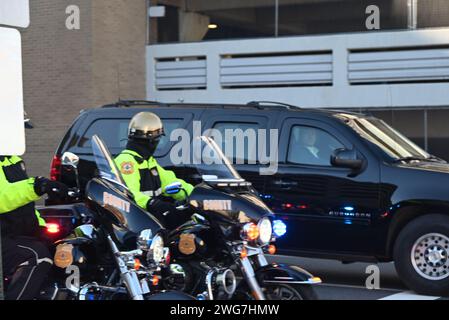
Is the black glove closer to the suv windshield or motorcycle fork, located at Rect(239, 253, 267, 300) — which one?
motorcycle fork, located at Rect(239, 253, 267, 300)

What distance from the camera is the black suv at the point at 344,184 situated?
8352 mm

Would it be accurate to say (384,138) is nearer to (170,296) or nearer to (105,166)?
(105,166)

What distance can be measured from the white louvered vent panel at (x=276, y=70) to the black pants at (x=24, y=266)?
13.0 metres

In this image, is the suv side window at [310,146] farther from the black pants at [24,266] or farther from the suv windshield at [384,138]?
the black pants at [24,266]

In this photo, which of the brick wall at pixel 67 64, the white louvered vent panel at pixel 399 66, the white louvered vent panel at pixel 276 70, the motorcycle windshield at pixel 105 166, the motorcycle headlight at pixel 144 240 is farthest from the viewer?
the brick wall at pixel 67 64

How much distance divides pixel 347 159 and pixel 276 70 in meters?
9.94

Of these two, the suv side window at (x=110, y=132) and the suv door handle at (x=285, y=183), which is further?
the suv side window at (x=110, y=132)

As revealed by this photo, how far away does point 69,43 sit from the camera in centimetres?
1864

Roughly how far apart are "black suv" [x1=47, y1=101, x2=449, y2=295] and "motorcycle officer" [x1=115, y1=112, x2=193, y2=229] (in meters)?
2.17

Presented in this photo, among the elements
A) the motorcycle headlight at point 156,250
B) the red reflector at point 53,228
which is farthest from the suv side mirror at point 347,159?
the motorcycle headlight at point 156,250

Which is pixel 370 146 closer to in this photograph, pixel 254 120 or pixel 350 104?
pixel 254 120

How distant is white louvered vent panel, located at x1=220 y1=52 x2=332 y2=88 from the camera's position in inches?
705
